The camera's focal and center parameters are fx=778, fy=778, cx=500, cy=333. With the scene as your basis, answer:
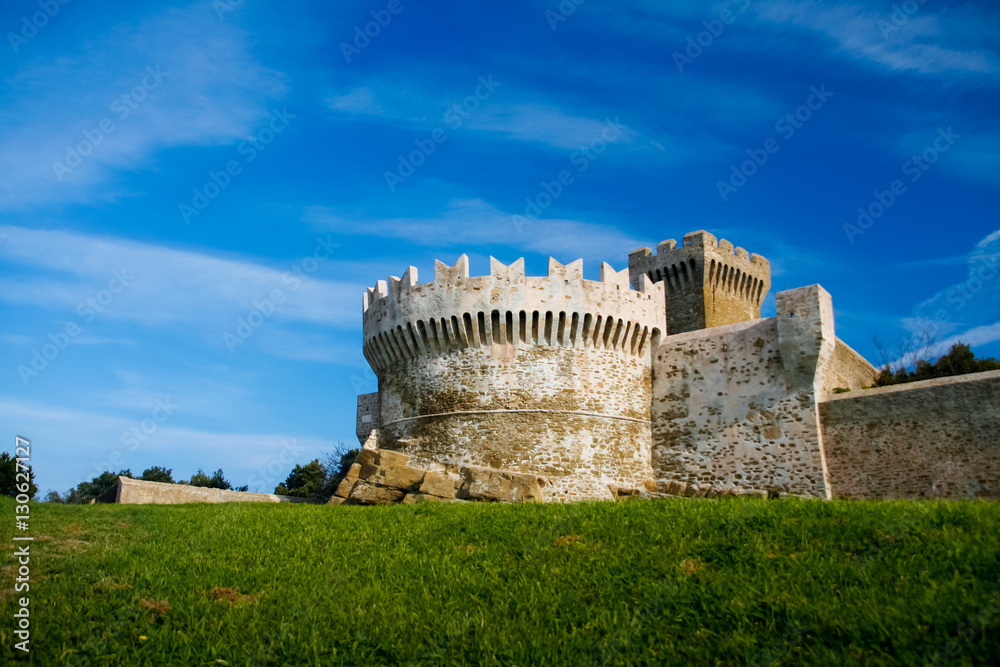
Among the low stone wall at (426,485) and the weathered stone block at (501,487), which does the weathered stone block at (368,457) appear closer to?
the low stone wall at (426,485)

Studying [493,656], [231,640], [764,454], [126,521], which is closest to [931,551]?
[493,656]

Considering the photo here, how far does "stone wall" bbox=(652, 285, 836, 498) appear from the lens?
18922mm

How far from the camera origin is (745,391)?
20.2 m

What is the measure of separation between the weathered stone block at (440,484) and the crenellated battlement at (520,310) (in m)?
4.84

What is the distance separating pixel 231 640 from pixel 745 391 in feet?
50.2

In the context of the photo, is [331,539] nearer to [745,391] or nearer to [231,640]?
[231,640]

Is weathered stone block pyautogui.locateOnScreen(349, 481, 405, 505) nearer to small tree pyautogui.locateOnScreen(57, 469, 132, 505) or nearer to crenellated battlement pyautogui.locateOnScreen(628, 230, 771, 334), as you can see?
crenellated battlement pyautogui.locateOnScreen(628, 230, 771, 334)

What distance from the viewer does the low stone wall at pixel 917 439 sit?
648 inches

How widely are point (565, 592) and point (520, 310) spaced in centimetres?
1310

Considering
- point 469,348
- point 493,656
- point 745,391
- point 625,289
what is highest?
point 625,289

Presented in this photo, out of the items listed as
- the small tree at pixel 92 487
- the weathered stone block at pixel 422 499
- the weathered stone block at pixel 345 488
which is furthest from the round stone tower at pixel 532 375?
the small tree at pixel 92 487

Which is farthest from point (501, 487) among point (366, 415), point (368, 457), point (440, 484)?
point (366, 415)

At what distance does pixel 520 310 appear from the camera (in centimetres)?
2130

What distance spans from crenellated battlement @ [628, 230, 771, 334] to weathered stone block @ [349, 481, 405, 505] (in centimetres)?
1458
